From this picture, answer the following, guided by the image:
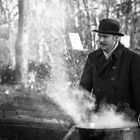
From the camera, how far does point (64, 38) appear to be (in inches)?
669

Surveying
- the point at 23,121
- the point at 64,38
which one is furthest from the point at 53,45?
the point at 23,121

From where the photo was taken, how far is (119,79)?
18.4 ft

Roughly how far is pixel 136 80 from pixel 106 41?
2.10 feet

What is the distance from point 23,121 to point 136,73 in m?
2.78

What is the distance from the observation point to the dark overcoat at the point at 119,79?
5539mm

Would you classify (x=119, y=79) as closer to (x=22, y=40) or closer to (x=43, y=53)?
(x=22, y=40)

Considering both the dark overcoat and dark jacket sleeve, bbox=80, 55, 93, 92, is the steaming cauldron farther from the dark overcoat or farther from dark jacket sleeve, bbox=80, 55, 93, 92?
dark jacket sleeve, bbox=80, 55, 93, 92

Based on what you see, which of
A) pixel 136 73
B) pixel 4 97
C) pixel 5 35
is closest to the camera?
pixel 136 73

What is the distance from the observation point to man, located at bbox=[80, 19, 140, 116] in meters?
5.54

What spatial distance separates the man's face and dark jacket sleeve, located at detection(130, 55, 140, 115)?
354 millimetres

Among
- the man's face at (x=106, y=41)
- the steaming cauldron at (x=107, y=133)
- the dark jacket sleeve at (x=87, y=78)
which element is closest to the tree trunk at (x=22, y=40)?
the dark jacket sleeve at (x=87, y=78)

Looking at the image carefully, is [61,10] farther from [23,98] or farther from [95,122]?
[95,122]

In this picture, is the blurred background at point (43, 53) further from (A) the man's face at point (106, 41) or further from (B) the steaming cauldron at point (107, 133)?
(B) the steaming cauldron at point (107, 133)

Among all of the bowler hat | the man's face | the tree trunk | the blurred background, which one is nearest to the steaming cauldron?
the man's face
